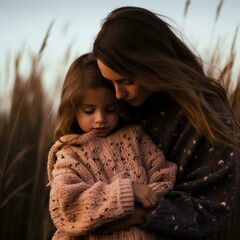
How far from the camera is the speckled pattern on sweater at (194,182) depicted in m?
2.33

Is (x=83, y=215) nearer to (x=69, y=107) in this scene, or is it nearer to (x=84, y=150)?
(x=84, y=150)

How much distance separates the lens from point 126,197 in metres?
2.24

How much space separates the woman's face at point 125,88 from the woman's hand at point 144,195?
0.99 ft

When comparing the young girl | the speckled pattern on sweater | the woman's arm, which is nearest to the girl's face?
the young girl

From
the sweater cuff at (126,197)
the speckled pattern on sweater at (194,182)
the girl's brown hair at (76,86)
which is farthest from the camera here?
the girl's brown hair at (76,86)

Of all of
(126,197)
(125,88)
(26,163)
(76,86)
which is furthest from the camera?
(26,163)

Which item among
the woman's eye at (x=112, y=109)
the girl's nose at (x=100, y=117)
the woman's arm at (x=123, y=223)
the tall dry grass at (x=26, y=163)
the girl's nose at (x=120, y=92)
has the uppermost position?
the girl's nose at (x=120, y=92)

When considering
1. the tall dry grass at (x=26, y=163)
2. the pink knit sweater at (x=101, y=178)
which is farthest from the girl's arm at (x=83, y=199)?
the tall dry grass at (x=26, y=163)

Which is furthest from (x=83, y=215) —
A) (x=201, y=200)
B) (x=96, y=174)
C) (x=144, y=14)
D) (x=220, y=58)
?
(x=220, y=58)

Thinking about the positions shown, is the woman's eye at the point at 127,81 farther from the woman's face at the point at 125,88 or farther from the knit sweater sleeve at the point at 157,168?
the knit sweater sleeve at the point at 157,168

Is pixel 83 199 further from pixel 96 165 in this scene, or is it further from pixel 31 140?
pixel 31 140

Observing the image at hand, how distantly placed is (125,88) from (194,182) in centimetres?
41

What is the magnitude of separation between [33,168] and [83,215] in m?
1.28

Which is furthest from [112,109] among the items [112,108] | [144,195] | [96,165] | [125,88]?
[144,195]
